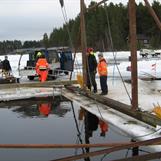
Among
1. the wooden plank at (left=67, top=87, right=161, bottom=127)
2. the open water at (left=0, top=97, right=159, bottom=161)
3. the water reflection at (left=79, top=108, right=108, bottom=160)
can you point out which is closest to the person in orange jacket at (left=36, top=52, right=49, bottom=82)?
the wooden plank at (left=67, top=87, right=161, bottom=127)

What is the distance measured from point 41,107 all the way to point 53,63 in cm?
1274

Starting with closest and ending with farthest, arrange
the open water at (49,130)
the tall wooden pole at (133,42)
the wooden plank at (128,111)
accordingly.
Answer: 1. the open water at (49,130)
2. the wooden plank at (128,111)
3. the tall wooden pole at (133,42)

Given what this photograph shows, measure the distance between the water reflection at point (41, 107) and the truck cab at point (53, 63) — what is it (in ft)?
32.8

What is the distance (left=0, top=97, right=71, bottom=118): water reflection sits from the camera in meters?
13.2

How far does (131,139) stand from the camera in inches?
354

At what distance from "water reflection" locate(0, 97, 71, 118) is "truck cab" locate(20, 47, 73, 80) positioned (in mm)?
9988

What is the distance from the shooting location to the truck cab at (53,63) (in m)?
26.7

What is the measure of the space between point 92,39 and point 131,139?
80.8 meters

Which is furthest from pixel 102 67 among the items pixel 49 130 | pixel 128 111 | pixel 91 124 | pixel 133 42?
pixel 49 130

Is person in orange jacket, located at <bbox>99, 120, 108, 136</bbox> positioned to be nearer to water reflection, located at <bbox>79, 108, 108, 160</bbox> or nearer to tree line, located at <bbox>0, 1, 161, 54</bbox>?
water reflection, located at <bbox>79, 108, 108, 160</bbox>

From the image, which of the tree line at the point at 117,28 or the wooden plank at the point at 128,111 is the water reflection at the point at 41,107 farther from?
the tree line at the point at 117,28

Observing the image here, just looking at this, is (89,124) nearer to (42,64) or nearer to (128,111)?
(128,111)

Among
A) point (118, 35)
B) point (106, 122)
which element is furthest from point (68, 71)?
point (118, 35)

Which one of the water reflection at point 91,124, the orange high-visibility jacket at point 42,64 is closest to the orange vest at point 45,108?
the water reflection at point 91,124
